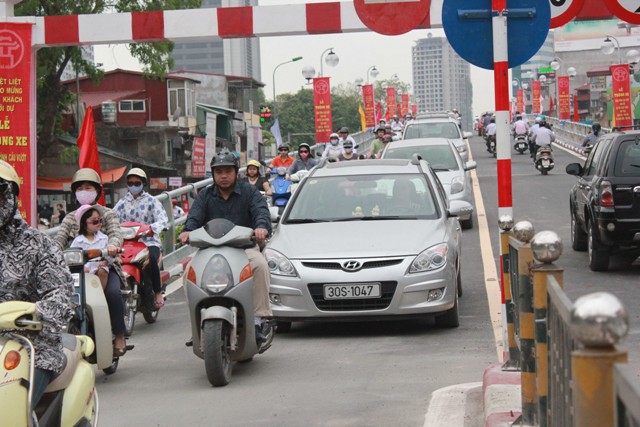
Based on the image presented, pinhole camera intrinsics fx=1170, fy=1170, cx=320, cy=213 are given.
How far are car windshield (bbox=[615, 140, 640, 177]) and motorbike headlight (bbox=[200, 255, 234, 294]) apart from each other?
6.99 m

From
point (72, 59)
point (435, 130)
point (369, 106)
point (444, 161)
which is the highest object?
point (72, 59)

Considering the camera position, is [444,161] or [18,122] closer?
[18,122]

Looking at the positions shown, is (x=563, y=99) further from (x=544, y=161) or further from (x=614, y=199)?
(x=614, y=199)

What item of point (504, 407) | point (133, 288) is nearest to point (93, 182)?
point (133, 288)

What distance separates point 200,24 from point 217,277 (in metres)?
4.57

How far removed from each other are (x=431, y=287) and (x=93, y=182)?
3078 millimetres

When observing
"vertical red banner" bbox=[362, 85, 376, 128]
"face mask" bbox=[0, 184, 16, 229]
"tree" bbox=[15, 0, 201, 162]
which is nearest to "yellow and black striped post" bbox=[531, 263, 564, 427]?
"face mask" bbox=[0, 184, 16, 229]

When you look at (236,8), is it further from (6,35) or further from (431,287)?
(431,287)

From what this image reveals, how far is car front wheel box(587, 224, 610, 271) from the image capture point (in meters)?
14.0

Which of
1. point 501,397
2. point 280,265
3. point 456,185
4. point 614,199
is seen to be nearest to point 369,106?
point 456,185

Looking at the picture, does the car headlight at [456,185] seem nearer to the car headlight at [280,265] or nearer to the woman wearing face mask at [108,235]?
the car headlight at [280,265]

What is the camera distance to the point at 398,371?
8.55 meters

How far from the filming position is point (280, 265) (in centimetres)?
1047

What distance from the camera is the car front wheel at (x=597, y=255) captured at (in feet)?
45.8
